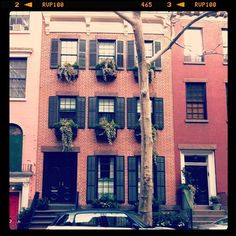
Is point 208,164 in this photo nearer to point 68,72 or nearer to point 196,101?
point 196,101

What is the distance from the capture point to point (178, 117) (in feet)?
46.2

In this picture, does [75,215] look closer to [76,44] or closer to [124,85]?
[124,85]

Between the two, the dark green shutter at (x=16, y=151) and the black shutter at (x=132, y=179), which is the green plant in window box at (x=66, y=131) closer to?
the dark green shutter at (x=16, y=151)

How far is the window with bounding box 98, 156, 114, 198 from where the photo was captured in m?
13.4

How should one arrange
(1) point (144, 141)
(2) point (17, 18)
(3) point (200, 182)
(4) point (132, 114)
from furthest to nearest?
(4) point (132, 114) < (3) point (200, 182) < (1) point (144, 141) < (2) point (17, 18)

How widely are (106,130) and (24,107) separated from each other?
345cm

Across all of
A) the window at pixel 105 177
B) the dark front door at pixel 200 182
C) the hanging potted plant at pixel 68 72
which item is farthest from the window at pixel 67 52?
the dark front door at pixel 200 182

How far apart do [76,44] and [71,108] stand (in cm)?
292

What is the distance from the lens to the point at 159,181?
521 inches

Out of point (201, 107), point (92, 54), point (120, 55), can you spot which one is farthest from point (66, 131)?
point (201, 107)

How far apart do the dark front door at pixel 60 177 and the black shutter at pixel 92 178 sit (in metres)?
0.60
